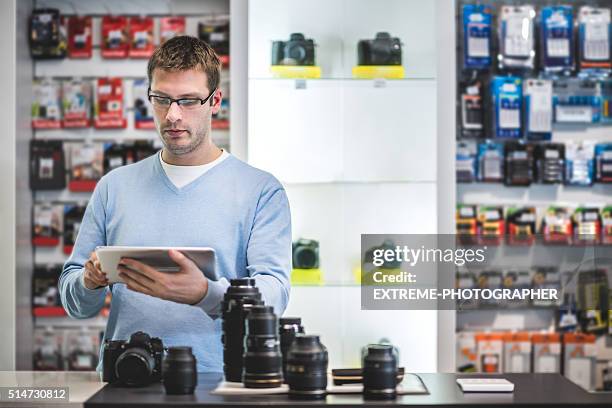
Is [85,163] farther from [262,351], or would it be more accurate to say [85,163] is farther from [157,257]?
[262,351]

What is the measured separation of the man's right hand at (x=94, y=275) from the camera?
239cm

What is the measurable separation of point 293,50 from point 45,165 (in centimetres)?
167

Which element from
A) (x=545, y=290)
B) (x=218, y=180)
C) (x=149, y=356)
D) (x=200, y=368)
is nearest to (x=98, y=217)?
(x=218, y=180)

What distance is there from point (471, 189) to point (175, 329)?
9.05ft

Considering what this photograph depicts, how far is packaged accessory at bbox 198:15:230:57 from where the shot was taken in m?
5.03

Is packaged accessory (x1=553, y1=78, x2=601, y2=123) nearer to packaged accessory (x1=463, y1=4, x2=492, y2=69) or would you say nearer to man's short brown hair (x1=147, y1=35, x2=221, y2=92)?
packaged accessory (x1=463, y1=4, x2=492, y2=69)

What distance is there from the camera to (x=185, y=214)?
2.74m

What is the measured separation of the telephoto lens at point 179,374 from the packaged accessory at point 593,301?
11.4ft

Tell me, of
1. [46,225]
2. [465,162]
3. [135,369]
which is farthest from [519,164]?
[135,369]

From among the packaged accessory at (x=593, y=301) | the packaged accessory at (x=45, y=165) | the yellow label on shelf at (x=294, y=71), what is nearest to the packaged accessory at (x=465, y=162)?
the packaged accessory at (x=593, y=301)

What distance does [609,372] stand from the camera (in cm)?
503

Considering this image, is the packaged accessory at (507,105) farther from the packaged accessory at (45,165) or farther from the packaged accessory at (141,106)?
the packaged accessory at (45,165)

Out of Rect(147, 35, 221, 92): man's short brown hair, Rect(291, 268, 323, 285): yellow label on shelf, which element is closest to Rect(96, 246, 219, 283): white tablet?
Rect(147, 35, 221, 92): man's short brown hair

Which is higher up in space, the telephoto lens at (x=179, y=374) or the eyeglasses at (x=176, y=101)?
the eyeglasses at (x=176, y=101)
